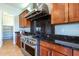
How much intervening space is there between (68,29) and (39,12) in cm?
83

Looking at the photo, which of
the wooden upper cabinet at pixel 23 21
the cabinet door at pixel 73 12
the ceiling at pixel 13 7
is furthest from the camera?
the wooden upper cabinet at pixel 23 21

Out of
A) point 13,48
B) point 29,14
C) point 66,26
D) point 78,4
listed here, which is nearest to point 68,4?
point 78,4

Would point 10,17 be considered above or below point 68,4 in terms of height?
below

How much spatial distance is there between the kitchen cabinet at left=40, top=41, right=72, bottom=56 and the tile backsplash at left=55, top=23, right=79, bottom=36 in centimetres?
52

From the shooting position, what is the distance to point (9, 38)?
2.55m

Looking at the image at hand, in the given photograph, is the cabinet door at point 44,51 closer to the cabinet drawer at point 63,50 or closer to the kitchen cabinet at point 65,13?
the cabinet drawer at point 63,50

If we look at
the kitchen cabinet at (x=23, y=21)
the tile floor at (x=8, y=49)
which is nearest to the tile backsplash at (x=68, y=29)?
the kitchen cabinet at (x=23, y=21)

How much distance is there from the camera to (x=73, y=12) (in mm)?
1934

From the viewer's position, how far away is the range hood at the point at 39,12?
289 centimetres

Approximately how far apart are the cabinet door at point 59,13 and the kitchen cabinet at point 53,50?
0.51 m

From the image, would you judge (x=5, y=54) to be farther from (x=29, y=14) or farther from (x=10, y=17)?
(x=29, y=14)

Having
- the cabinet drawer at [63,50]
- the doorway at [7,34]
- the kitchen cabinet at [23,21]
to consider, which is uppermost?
the kitchen cabinet at [23,21]

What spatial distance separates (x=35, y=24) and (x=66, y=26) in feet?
3.00

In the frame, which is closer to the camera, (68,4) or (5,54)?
(68,4)
